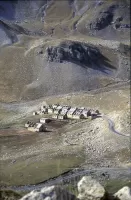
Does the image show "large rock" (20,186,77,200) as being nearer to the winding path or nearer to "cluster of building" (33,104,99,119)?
the winding path

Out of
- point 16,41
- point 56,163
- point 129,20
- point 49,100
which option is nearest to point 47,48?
point 16,41

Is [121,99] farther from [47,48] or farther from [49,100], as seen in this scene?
[47,48]

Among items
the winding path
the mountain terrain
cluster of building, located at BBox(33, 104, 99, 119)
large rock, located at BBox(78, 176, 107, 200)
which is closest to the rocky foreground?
large rock, located at BBox(78, 176, 107, 200)

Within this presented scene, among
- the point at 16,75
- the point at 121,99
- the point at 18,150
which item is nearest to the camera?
the point at 18,150

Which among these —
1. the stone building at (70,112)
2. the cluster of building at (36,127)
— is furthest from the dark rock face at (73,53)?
the cluster of building at (36,127)

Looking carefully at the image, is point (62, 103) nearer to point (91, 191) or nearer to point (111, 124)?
point (111, 124)
